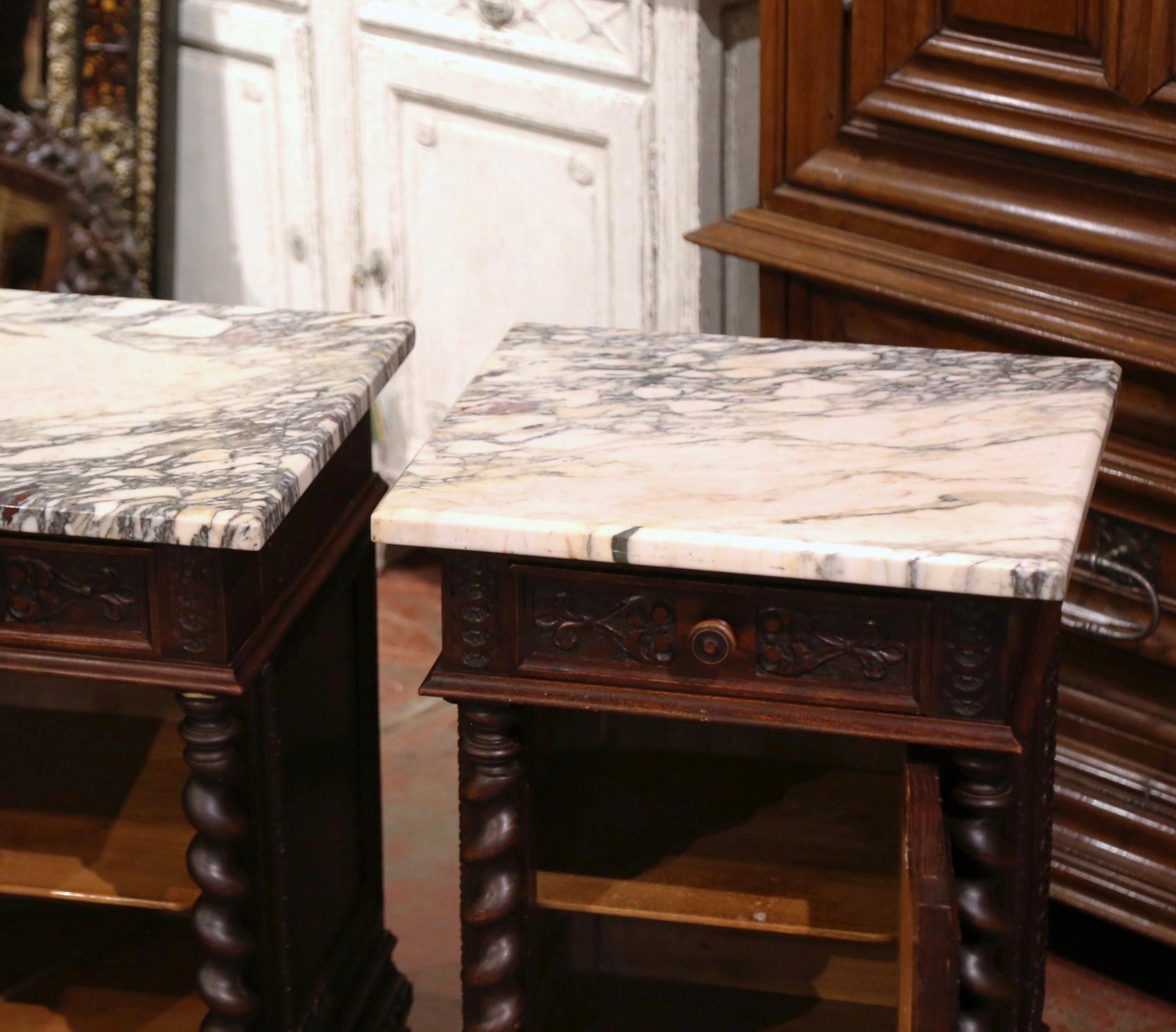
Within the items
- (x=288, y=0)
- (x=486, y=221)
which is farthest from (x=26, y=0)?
(x=486, y=221)

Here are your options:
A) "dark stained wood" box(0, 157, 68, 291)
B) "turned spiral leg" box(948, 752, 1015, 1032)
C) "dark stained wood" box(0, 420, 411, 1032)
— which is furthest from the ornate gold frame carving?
"turned spiral leg" box(948, 752, 1015, 1032)

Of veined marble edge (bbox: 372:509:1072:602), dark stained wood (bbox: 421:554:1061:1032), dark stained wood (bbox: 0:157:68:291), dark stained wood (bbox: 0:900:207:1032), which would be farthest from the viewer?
dark stained wood (bbox: 0:157:68:291)

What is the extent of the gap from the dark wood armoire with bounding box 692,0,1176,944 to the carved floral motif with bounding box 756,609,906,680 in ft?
2.42

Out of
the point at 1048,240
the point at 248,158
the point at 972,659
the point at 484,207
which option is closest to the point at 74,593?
the point at 972,659

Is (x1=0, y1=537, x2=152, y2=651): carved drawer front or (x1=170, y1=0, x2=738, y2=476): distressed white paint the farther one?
(x1=170, y1=0, x2=738, y2=476): distressed white paint

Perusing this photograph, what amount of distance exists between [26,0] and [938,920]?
9.60 ft

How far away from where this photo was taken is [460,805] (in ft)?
5.20

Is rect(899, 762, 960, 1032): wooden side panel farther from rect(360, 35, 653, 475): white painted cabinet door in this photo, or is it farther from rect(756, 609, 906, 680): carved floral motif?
rect(360, 35, 653, 475): white painted cabinet door

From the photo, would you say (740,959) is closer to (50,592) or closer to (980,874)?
(980,874)

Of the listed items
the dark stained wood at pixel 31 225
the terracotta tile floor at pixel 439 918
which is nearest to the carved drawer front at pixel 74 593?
the terracotta tile floor at pixel 439 918

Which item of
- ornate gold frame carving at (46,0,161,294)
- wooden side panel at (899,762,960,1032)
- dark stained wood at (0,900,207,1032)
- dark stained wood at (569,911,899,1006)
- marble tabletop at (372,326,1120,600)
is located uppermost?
ornate gold frame carving at (46,0,161,294)

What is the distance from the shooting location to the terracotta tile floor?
7.61ft

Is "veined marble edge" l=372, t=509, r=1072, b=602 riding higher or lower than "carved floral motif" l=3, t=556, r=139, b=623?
higher

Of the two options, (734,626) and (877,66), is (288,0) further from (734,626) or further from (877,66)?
(734,626)
